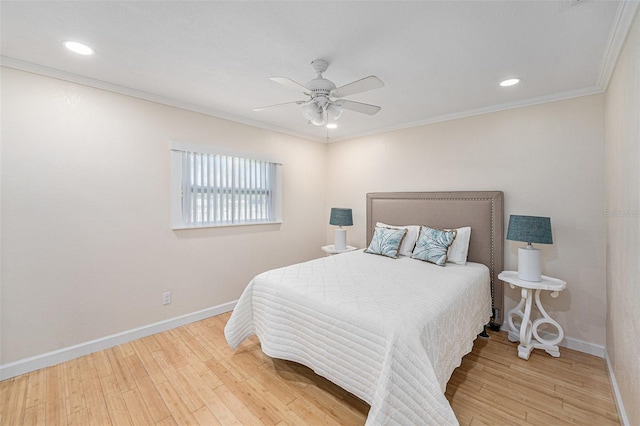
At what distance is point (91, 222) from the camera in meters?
2.49

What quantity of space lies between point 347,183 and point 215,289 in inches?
98.5

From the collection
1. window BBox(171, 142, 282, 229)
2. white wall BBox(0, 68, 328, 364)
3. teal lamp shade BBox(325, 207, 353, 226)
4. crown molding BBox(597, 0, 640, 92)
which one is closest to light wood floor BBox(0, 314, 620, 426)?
white wall BBox(0, 68, 328, 364)

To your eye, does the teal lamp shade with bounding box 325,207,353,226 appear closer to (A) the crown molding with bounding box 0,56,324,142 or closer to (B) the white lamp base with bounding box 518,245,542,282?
(A) the crown molding with bounding box 0,56,324,142

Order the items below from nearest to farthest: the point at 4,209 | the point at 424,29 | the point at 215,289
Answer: the point at 424,29 → the point at 4,209 → the point at 215,289

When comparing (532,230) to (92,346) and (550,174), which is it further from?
(92,346)

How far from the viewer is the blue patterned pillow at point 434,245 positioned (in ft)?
9.56

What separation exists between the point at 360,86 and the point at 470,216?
2.16 m

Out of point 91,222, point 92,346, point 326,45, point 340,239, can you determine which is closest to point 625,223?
point 326,45

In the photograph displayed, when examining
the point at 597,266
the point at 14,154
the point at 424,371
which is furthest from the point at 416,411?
the point at 14,154

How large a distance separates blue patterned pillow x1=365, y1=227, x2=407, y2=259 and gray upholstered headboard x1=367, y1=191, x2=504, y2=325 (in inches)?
16.1

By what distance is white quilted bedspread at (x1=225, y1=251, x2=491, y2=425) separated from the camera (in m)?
1.43

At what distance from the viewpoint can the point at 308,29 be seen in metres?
1.71

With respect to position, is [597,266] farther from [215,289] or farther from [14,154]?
[14,154]

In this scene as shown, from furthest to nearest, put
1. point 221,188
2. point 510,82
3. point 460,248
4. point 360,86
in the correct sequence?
point 221,188
point 460,248
point 510,82
point 360,86
